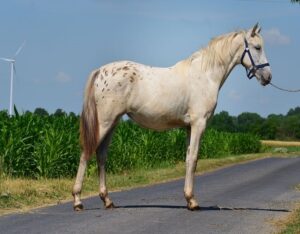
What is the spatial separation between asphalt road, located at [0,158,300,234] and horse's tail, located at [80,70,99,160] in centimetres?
96

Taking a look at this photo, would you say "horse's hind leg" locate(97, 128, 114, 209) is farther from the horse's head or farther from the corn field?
the corn field

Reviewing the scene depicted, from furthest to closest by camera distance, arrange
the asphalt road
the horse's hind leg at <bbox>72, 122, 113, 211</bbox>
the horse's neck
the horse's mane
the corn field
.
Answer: the corn field, the horse's mane, the horse's neck, the horse's hind leg at <bbox>72, 122, 113, 211</bbox>, the asphalt road

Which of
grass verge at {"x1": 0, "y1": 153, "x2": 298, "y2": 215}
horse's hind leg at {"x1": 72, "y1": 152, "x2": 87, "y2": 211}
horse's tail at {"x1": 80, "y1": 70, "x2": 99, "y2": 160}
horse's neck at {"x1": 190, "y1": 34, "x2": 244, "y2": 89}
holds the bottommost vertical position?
grass verge at {"x1": 0, "y1": 153, "x2": 298, "y2": 215}

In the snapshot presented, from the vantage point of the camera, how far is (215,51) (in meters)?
11.3

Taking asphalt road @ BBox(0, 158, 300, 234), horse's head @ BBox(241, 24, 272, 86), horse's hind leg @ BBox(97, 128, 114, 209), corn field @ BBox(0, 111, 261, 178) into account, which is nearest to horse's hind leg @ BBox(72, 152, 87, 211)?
asphalt road @ BBox(0, 158, 300, 234)

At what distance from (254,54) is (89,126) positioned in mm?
2915

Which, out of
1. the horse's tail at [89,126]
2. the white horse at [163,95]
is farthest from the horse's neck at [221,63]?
the horse's tail at [89,126]

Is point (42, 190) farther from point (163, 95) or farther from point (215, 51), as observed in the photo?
point (215, 51)

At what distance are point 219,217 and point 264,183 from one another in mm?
7970

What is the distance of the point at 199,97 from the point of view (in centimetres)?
1091

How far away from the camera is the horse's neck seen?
11141 mm

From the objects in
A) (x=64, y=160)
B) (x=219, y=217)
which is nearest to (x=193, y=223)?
(x=219, y=217)

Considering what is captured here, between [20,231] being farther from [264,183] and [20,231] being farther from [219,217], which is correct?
[264,183]

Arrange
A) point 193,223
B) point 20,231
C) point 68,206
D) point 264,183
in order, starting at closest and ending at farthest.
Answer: point 20,231, point 193,223, point 68,206, point 264,183
